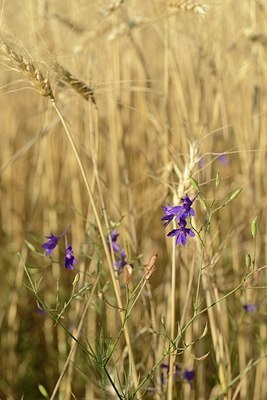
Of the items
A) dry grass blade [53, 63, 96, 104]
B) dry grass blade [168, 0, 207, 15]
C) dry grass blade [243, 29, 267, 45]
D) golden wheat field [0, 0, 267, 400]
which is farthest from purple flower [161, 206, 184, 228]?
dry grass blade [243, 29, 267, 45]

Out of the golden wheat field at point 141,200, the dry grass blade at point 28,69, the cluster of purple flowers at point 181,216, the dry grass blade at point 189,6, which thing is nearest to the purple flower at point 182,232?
the cluster of purple flowers at point 181,216

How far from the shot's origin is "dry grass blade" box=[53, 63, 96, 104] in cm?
121

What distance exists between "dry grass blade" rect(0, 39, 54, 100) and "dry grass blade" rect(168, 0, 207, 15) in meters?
0.49

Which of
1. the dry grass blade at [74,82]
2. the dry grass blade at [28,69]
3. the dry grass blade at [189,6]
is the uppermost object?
the dry grass blade at [189,6]

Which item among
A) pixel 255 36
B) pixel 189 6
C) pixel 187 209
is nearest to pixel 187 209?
pixel 187 209

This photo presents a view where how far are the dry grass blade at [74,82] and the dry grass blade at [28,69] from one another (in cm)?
13

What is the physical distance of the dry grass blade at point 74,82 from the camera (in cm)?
121

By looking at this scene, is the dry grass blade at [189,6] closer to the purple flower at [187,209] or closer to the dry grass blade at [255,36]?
the dry grass blade at [255,36]

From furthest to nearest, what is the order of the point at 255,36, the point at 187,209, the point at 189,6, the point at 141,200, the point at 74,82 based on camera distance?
1. the point at 141,200
2. the point at 255,36
3. the point at 189,6
4. the point at 74,82
5. the point at 187,209

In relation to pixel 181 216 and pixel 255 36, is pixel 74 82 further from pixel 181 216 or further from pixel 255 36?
pixel 255 36

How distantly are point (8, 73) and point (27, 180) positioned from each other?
46 cm

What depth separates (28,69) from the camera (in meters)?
1.05

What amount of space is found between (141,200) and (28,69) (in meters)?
1.10

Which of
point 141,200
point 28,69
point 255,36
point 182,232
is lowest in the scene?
point 182,232
